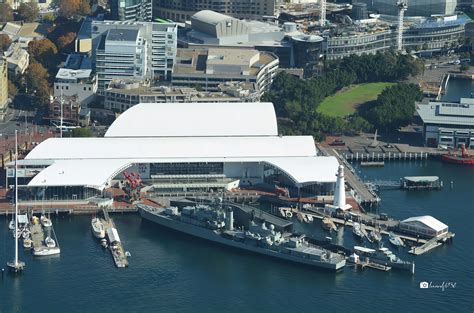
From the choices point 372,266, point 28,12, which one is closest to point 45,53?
point 28,12

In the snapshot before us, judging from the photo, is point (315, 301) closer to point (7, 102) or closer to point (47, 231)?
point (47, 231)

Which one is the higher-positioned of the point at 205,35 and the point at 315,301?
the point at 205,35

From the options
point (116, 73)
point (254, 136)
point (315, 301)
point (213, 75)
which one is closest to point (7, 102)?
point (116, 73)

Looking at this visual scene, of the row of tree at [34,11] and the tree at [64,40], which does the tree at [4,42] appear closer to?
the tree at [64,40]

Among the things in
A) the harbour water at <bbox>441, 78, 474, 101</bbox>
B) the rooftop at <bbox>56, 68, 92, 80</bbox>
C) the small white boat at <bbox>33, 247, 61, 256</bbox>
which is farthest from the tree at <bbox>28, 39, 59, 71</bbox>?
the small white boat at <bbox>33, 247, 61, 256</bbox>

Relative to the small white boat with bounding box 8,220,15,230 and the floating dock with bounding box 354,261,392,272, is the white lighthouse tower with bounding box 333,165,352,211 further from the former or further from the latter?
the small white boat with bounding box 8,220,15,230

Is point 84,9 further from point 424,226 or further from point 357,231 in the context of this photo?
point 424,226
